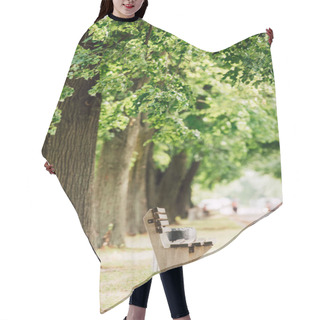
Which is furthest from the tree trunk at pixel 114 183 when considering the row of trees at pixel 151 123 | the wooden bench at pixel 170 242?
the wooden bench at pixel 170 242

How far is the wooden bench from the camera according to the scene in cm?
720

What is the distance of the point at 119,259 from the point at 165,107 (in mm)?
1254

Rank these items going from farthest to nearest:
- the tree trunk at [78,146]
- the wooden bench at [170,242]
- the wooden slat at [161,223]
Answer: the tree trunk at [78,146] → the wooden slat at [161,223] → the wooden bench at [170,242]

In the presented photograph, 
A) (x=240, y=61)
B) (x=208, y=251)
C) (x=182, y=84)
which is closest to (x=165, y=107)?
(x=182, y=84)

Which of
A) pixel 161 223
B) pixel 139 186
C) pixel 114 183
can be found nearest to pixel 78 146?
pixel 114 183

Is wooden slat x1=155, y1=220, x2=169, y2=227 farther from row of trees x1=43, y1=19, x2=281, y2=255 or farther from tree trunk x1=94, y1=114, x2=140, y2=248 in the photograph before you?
tree trunk x1=94, y1=114, x2=140, y2=248

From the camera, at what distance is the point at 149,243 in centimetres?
733

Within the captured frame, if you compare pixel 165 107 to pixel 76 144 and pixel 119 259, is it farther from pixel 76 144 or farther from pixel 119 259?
pixel 119 259

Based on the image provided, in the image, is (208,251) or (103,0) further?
(103,0)

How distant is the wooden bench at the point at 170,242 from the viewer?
7203 millimetres

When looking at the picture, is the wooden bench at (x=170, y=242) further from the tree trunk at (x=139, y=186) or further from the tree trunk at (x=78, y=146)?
the tree trunk at (x=78, y=146)

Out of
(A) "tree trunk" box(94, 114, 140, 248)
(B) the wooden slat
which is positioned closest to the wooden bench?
(B) the wooden slat

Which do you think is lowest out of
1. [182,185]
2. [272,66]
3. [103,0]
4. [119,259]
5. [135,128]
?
[119,259]

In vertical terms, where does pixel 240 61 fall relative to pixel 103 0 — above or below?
below
